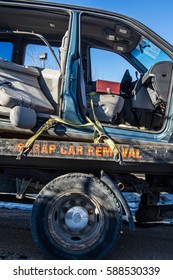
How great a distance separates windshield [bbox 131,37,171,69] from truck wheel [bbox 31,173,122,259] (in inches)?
70.1

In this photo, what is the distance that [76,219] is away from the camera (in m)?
3.74

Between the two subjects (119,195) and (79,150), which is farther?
(119,195)

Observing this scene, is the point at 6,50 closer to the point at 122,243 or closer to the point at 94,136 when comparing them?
the point at 94,136

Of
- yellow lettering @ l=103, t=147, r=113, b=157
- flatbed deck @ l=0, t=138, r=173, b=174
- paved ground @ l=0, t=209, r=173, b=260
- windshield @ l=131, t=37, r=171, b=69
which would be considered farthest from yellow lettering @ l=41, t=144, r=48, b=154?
windshield @ l=131, t=37, r=171, b=69

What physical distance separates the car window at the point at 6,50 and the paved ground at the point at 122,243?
246 centimetres

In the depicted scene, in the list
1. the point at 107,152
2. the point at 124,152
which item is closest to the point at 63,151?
the point at 107,152

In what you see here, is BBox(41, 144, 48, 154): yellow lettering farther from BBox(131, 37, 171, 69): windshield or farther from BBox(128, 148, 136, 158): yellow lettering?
BBox(131, 37, 171, 69): windshield

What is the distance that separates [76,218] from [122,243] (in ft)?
4.08

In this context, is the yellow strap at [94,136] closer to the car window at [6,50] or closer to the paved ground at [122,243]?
the paved ground at [122,243]

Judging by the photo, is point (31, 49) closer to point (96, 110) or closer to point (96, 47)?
point (96, 47)

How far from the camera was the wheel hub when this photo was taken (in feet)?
12.3

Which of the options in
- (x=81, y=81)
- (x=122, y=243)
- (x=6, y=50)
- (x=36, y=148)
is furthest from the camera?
(x=6, y=50)

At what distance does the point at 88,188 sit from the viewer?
3.75m

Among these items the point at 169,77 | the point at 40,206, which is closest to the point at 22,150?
the point at 40,206
